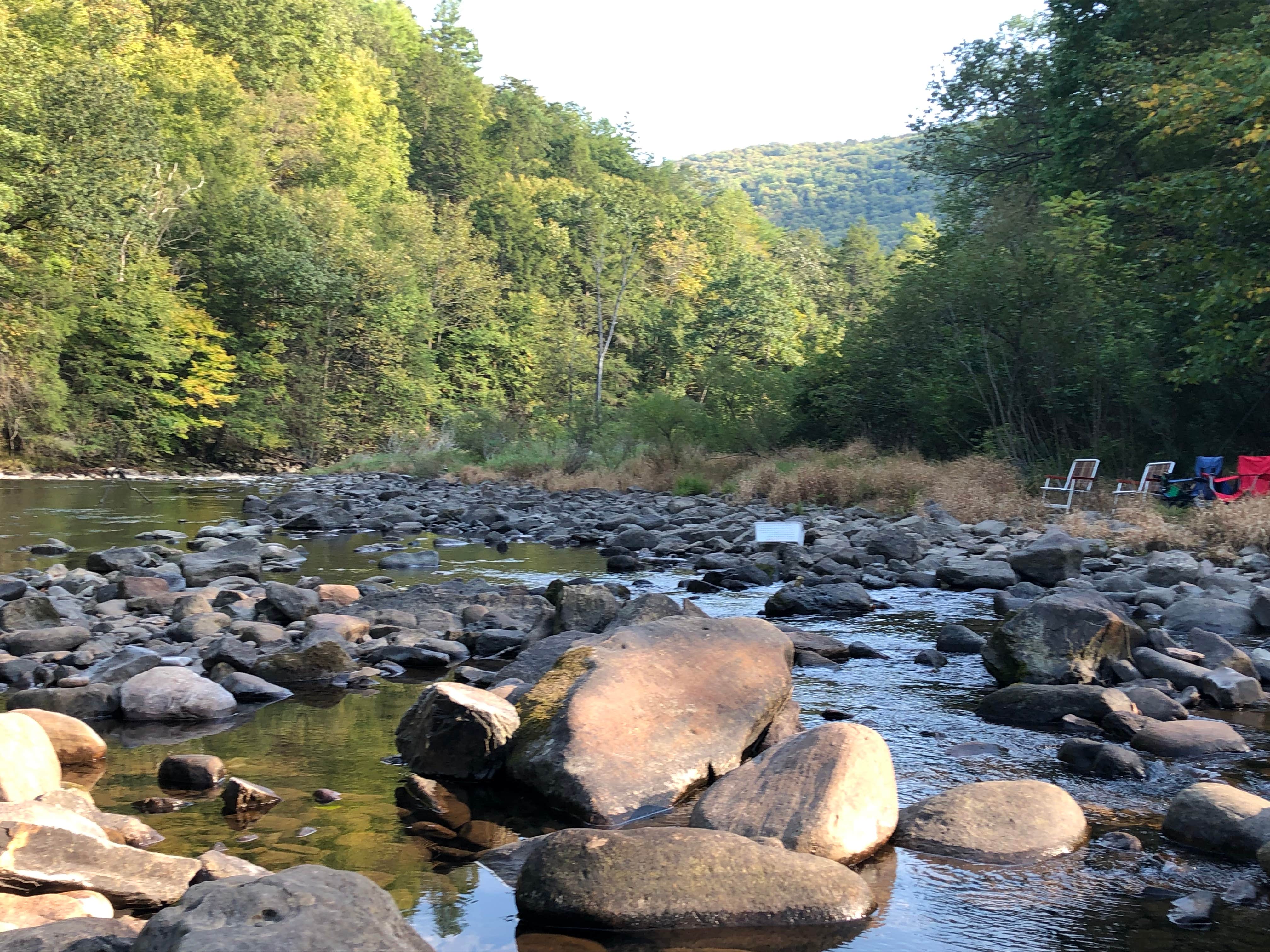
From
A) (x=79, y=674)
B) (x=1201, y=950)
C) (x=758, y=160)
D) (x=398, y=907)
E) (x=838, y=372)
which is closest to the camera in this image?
(x=1201, y=950)

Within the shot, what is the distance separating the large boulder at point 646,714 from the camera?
3.83 m

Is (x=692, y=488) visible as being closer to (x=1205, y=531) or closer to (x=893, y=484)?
(x=893, y=484)

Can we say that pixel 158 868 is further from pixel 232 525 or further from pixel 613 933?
pixel 232 525

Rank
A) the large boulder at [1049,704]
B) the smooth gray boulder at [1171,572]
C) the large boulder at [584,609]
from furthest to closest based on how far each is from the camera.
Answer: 1. the smooth gray boulder at [1171,572]
2. the large boulder at [584,609]
3. the large boulder at [1049,704]

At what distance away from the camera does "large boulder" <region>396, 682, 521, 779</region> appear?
4219 millimetres

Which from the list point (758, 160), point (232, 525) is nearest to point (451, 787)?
point (232, 525)

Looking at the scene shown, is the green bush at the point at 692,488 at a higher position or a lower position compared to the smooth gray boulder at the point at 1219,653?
lower

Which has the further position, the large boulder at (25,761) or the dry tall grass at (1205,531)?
the dry tall grass at (1205,531)

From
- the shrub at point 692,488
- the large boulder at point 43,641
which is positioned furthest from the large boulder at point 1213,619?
the shrub at point 692,488

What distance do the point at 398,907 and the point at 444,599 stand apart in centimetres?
506

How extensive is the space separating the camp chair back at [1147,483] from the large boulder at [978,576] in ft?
15.0

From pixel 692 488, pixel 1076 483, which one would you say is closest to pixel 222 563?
pixel 1076 483

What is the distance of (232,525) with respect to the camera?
1434cm

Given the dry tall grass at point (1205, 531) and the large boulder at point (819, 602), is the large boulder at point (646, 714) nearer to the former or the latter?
the large boulder at point (819, 602)
